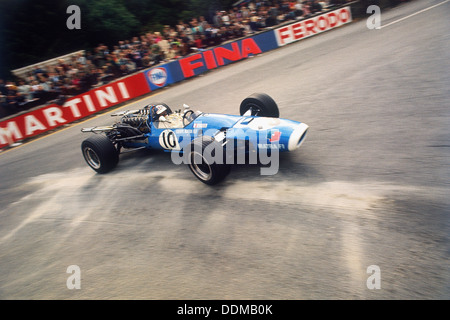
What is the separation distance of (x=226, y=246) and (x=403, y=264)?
2075mm

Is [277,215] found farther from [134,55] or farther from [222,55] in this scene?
[134,55]

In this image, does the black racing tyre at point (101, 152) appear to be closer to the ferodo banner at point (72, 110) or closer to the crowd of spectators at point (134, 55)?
the ferodo banner at point (72, 110)

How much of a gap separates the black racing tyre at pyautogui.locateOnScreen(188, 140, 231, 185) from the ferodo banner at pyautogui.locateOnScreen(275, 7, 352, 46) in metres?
12.2

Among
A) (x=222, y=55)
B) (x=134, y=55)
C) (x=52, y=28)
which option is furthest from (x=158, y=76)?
(x=52, y=28)

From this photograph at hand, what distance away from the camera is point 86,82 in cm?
1332

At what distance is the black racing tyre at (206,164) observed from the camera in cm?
537

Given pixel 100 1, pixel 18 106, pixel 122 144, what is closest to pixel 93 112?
pixel 18 106

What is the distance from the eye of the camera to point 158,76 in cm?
1411

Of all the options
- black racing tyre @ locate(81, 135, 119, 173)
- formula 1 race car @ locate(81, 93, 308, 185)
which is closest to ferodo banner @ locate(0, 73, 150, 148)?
formula 1 race car @ locate(81, 93, 308, 185)

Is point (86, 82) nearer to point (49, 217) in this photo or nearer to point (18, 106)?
point (18, 106)

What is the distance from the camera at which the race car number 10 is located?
656 centimetres

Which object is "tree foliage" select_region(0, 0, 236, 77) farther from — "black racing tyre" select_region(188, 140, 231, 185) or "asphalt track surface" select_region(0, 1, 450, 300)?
"black racing tyre" select_region(188, 140, 231, 185)

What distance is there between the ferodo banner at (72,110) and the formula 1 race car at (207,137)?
5516mm

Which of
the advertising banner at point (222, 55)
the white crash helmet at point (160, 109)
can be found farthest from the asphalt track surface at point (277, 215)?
the advertising banner at point (222, 55)
